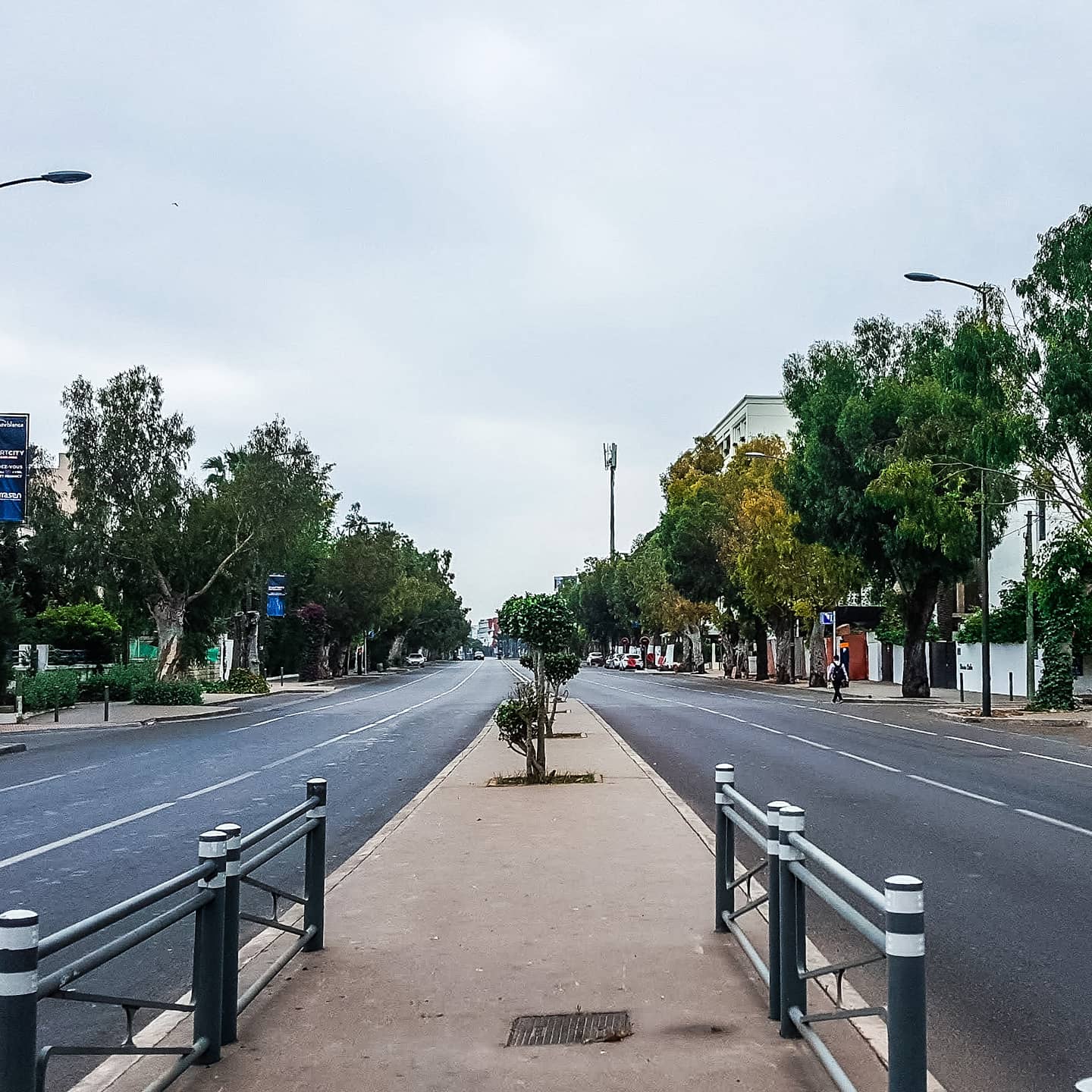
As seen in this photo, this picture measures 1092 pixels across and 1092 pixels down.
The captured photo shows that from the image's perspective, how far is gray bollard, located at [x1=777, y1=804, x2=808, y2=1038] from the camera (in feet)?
16.7

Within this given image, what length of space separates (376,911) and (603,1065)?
3247mm

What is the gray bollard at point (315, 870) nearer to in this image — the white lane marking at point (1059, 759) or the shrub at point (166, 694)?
the white lane marking at point (1059, 759)

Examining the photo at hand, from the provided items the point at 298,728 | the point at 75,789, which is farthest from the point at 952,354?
the point at 75,789

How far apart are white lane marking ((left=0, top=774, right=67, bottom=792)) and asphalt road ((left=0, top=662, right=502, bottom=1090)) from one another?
0.11ft

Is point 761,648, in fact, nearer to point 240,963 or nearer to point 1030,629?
point 1030,629

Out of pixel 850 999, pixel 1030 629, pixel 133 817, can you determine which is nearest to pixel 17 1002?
pixel 850 999

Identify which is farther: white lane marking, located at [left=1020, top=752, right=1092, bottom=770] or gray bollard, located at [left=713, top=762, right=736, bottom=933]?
white lane marking, located at [left=1020, top=752, right=1092, bottom=770]

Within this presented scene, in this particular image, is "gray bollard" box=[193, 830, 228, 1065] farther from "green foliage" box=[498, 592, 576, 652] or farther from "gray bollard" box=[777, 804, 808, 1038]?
"green foliage" box=[498, 592, 576, 652]

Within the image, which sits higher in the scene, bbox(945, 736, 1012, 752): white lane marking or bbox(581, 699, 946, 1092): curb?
bbox(581, 699, 946, 1092): curb

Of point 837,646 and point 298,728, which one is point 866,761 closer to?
point 298,728

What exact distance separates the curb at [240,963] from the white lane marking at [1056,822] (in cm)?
664

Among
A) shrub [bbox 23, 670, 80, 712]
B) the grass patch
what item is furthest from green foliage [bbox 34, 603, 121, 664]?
the grass patch

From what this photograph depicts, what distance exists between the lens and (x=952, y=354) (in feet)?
86.2

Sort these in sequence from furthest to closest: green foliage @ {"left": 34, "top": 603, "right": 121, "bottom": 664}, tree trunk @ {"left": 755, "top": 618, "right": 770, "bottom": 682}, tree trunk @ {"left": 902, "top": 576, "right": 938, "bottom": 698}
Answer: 1. tree trunk @ {"left": 755, "top": 618, "right": 770, "bottom": 682}
2. green foliage @ {"left": 34, "top": 603, "right": 121, "bottom": 664}
3. tree trunk @ {"left": 902, "top": 576, "right": 938, "bottom": 698}
